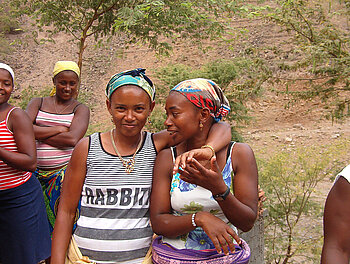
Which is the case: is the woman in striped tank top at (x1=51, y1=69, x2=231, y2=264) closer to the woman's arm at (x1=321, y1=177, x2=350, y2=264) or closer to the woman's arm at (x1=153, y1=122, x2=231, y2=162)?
the woman's arm at (x1=153, y1=122, x2=231, y2=162)

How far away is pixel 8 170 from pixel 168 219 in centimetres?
131

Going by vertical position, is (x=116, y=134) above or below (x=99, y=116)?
above

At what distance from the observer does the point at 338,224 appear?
1482mm

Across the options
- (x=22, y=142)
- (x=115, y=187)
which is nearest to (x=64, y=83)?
(x=22, y=142)

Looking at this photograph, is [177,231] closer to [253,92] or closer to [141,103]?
[141,103]

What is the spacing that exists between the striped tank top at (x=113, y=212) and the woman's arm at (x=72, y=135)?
110 centimetres

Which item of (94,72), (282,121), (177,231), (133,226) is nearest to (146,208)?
(133,226)

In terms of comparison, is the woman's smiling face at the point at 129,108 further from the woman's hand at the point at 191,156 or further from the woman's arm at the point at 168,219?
the woman's hand at the point at 191,156

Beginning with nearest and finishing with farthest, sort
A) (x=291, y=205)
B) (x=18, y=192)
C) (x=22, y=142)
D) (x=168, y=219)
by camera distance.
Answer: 1. (x=168, y=219)
2. (x=22, y=142)
3. (x=18, y=192)
4. (x=291, y=205)

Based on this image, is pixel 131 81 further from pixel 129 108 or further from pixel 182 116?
pixel 182 116

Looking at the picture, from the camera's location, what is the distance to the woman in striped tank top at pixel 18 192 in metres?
2.39

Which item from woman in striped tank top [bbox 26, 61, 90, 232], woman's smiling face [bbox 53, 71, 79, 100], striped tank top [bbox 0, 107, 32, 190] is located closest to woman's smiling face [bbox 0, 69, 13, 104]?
striped tank top [bbox 0, 107, 32, 190]

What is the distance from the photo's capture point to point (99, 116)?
18312mm

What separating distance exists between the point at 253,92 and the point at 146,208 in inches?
321
